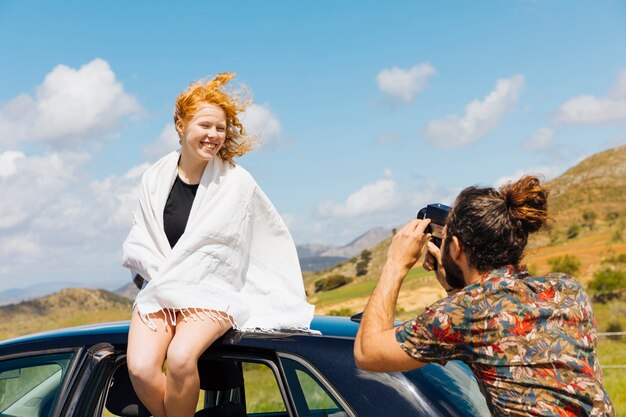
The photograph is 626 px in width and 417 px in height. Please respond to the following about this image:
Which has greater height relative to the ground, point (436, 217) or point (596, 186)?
point (596, 186)

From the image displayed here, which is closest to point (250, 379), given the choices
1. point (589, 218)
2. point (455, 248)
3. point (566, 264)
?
point (455, 248)

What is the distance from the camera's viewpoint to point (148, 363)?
2.95 metres

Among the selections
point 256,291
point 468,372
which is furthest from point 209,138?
point 468,372

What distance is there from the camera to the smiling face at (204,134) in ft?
11.6

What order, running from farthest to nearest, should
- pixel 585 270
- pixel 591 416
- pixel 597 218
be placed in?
1. pixel 597 218
2. pixel 585 270
3. pixel 591 416

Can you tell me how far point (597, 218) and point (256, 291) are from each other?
7446cm

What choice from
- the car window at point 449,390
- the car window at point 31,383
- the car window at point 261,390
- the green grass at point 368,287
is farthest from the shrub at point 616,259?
the car window at point 31,383

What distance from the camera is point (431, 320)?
239cm

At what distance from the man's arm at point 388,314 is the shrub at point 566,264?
47.4m

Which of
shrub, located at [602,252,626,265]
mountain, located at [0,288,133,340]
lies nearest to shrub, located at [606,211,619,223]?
shrub, located at [602,252,626,265]

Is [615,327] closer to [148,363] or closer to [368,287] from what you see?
[148,363]

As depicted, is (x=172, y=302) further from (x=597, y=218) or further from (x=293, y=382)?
(x=597, y=218)

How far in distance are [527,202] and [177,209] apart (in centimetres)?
169

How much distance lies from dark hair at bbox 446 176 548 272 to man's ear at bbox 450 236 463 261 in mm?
14
